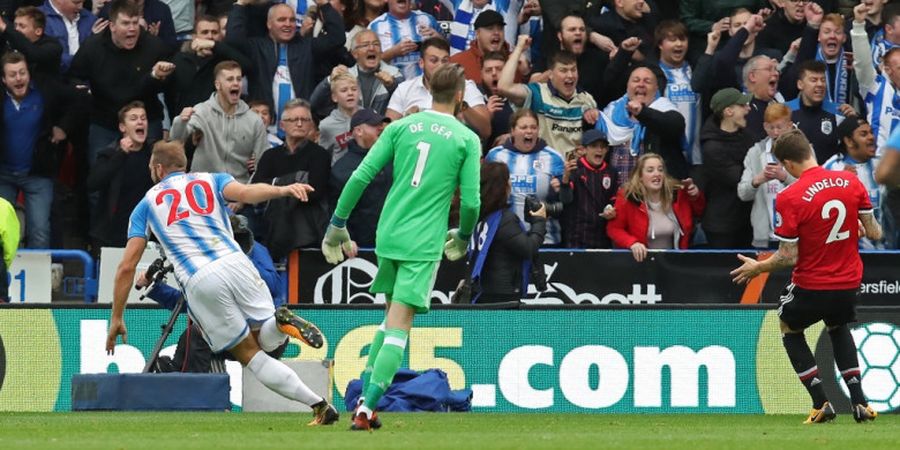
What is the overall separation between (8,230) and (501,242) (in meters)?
4.41

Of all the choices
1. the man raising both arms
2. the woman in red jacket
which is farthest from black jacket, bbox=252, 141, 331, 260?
the man raising both arms

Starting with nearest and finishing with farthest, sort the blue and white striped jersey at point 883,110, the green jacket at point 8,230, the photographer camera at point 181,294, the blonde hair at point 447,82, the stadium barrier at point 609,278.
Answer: the blonde hair at point 447,82
the photographer camera at point 181,294
the green jacket at point 8,230
the stadium barrier at point 609,278
the blue and white striped jersey at point 883,110

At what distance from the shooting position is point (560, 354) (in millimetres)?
15312

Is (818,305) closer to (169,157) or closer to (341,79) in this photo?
(169,157)

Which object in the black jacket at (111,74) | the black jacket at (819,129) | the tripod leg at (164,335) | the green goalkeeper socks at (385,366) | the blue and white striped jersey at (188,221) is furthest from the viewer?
the black jacket at (111,74)

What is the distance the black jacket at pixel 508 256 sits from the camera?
15.1 metres

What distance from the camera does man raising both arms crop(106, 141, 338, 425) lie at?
37.7 feet

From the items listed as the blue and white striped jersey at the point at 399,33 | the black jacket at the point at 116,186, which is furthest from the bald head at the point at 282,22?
the black jacket at the point at 116,186

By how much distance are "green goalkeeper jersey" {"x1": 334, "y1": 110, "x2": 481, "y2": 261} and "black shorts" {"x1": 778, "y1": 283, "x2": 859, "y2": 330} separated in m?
2.74

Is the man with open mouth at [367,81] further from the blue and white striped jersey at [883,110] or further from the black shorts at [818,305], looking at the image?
the black shorts at [818,305]

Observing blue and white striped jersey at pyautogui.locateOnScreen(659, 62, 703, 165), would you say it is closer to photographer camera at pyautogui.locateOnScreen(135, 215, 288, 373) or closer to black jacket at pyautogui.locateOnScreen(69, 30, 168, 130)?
photographer camera at pyautogui.locateOnScreen(135, 215, 288, 373)

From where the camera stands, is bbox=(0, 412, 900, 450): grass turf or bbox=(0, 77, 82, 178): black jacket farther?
bbox=(0, 77, 82, 178): black jacket

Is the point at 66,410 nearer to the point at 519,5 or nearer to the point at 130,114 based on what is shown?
the point at 130,114

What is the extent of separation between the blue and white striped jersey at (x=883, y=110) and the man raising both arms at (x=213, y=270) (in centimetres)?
812
